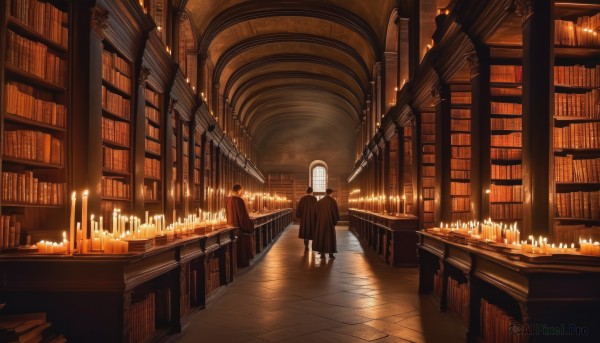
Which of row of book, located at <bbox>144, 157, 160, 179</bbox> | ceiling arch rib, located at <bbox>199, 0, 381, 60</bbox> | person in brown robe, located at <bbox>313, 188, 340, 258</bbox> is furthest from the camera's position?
ceiling arch rib, located at <bbox>199, 0, 381, 60</bbox>

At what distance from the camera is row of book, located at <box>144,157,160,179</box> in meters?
8.53

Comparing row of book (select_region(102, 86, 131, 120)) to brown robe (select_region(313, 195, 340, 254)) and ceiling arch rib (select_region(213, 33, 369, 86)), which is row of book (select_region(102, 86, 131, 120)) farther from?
ceiling arch rib (select_region(213, 33, 369, 86))

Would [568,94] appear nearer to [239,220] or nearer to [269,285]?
[269,285]

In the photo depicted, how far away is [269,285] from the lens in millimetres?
7824

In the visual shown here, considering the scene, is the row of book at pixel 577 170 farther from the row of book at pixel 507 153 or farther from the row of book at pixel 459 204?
the row of book at pixel 459 204

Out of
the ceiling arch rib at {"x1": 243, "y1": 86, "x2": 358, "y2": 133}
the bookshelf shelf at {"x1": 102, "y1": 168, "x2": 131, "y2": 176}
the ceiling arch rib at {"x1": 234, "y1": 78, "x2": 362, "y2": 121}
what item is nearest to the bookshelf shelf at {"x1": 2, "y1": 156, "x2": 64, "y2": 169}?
the bookshelf shelf at {"x1": 102, "y1": 168, "x2": 131, "y2": 176}

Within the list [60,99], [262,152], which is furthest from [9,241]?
[262,152]

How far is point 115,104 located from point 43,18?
1995 mm

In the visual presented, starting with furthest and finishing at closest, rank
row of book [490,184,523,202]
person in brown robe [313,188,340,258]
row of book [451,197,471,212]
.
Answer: person in brown robe [313,188,340,258]
row of book [451,197,471,212]
row of book [490,184,523,202]

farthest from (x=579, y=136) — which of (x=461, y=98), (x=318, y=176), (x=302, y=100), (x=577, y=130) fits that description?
(x=318, y=176)

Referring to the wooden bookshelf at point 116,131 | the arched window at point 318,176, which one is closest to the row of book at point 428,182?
the wooden bookshelf at point 116,131

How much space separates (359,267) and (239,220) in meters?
2.52

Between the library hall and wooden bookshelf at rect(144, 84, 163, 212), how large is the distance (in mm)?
54

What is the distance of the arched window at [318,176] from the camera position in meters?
33.2
